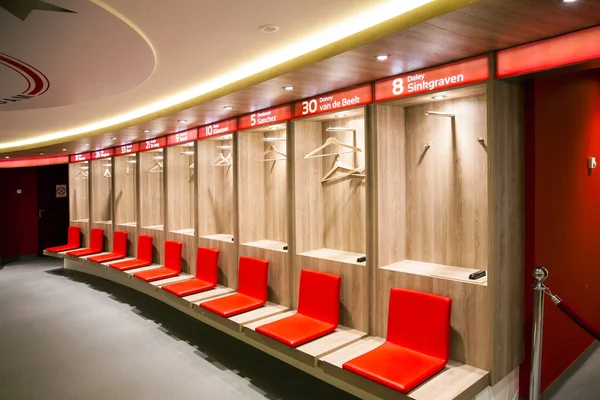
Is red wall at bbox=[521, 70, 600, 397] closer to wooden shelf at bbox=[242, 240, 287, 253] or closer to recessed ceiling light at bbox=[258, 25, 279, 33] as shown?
recessed ceiling light at bbox=[258, 25, 279, 33]

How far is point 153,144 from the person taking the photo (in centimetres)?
723

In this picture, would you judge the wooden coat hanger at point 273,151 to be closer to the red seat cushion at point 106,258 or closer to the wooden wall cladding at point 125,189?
the red seat cushion at point 106,258

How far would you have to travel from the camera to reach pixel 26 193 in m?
11.5

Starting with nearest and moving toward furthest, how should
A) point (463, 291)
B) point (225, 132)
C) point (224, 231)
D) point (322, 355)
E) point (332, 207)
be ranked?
1. point (463, 291)
2. point (322, 355)
3. point (332, 207)
4. point (225, 132)
5. point (224, 231)

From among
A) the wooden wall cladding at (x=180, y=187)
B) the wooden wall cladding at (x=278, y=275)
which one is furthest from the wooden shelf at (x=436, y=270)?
the wooden wall cladding at (x=180, y=187)

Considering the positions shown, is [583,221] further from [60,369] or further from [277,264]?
[60,369]

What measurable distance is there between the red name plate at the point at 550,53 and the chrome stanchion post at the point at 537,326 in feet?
4.35

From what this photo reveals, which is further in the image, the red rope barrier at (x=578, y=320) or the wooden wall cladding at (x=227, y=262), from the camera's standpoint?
the wooden wall cladding at (x=227, y=262)

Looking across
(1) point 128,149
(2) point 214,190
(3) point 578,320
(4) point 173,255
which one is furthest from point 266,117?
(1) point 128,149

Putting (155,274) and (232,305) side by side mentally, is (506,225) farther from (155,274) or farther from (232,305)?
(155,274)

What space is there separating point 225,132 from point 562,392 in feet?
14.9

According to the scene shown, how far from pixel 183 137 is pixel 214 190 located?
36.9 inches

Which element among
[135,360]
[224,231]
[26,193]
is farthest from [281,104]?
[26,193]

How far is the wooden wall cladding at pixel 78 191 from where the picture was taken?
10.1m
